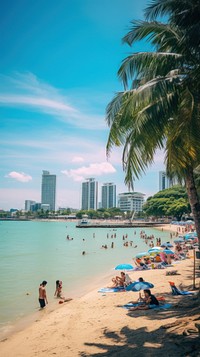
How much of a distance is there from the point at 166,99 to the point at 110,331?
7.09 meters

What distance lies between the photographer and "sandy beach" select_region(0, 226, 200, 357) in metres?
7.29

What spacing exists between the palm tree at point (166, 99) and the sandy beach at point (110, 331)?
3102mm

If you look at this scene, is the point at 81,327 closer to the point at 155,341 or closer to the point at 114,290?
the point at 155,341

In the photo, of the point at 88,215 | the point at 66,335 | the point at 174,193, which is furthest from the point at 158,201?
the point at 66,335

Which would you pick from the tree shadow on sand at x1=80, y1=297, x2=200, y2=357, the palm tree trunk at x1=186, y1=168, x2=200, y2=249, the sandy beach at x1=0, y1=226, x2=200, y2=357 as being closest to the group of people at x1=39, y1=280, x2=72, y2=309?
the sandy beach at x1=0, y1=226, x2=200, y2=357

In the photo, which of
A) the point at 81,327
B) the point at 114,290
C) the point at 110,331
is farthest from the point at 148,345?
the point at 114,290

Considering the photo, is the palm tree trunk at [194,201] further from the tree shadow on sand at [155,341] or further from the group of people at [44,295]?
the group of people at [44,295]

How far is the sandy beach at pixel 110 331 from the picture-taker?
23.9ft

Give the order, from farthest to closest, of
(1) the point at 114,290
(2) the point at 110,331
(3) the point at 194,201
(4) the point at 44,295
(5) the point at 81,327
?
(1) the point at 114,290
(4) the point at 44,295
(5) the point at 81,327
(2) the point at 110,331
(3) the point at 194,201

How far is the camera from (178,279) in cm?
1769

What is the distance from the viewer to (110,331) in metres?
9.52

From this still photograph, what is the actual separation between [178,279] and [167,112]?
12.8m

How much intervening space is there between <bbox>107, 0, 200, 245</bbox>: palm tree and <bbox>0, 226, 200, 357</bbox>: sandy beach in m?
3.10

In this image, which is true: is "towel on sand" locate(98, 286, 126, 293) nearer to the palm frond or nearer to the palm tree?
the palm tree
